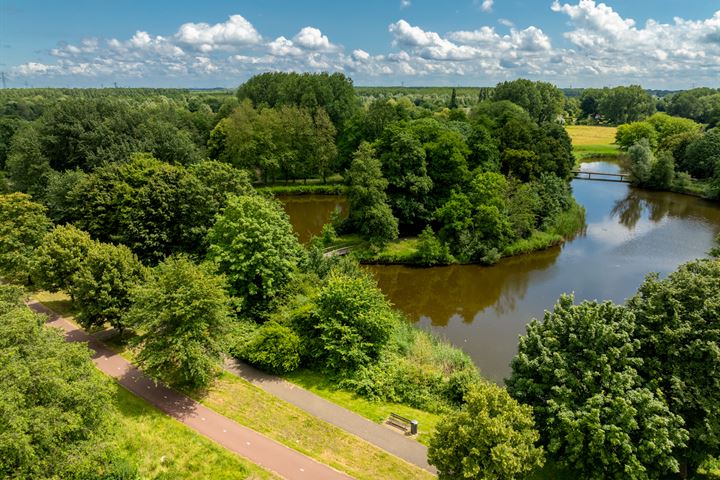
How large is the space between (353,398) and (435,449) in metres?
6.28

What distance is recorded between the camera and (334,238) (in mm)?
36469

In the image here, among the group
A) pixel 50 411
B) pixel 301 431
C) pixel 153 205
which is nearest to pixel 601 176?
pixel 153 205

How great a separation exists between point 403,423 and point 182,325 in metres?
9.23

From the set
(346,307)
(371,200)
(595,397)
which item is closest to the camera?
(595,397)

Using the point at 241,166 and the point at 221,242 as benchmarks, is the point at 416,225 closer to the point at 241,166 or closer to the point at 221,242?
the point at 221,242

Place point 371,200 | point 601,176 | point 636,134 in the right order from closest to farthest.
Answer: point 371,200 < point 601,176 < point 636,134

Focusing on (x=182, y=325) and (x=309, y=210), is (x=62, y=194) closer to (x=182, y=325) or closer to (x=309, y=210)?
(x=182, y=325)

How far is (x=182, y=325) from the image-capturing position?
16.5m

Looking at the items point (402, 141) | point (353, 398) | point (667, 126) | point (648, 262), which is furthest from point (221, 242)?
point (667, 126)

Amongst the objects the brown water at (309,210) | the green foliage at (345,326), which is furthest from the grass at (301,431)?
the brown water at (309,210)

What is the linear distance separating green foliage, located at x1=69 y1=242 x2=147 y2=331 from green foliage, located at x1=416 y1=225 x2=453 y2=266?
68.9ft

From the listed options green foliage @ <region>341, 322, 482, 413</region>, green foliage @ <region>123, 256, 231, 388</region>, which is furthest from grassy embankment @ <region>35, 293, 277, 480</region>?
green foliage @ <region>341, 322, 482, 413</region>

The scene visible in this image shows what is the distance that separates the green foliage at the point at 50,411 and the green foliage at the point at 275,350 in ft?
22.2

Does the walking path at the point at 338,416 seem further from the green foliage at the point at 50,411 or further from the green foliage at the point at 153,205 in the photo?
the green foliage at the point at 153,205
